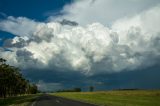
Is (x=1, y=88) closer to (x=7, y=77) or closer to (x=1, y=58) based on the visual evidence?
(x=7, y=77)

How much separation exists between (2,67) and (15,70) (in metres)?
26.6

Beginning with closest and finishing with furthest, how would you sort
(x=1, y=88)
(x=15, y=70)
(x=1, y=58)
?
(x=1, y=58), (x=1, y=88), (x=15, y=70)

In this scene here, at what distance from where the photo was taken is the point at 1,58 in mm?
86000

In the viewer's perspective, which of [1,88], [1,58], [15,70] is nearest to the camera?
[1,58]

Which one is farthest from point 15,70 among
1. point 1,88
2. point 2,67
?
point 2,67

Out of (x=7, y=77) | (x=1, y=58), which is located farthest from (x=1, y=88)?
(x=1, y=58)

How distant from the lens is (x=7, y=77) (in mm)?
90875

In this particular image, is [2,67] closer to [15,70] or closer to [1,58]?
[1,58]

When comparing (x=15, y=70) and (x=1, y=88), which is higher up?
(x=15, y=70)

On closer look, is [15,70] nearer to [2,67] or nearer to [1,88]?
[1,88]

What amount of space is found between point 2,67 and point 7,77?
6017mm

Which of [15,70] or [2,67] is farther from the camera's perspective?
[15,70]

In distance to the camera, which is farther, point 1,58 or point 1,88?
point 1,88

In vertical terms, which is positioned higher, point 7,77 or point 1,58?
point 1,58
